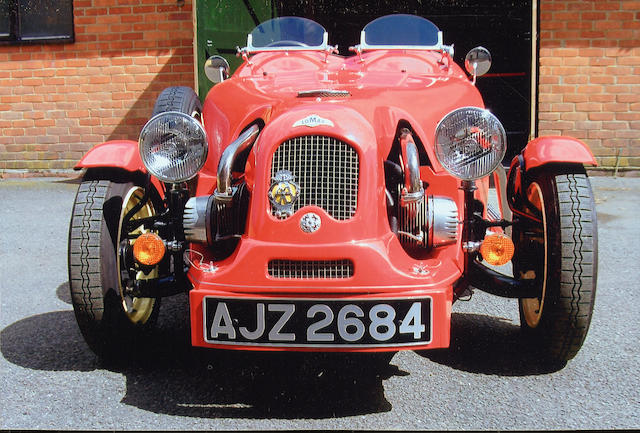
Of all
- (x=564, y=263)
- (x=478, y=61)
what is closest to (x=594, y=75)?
(x=478, y=61)

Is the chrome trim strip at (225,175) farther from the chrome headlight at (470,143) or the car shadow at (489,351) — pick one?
the car shadow at (489,351)

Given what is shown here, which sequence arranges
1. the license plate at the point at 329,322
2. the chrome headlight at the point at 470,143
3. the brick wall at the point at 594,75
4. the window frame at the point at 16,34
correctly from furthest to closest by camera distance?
the window frame at the point at 16,34 → the brick wall at the point at 594,75 → the chrome headlight at the point at 470,143 → the license plate at the point at 329,322

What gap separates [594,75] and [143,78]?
5.38 metres

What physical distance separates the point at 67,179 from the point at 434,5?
717 cm

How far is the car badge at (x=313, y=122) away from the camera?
2.78m

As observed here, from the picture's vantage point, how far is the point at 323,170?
8.96 feet

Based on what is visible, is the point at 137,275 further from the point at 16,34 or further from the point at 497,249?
the point at 16,34

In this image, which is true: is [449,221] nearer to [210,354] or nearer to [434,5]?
[210,354]

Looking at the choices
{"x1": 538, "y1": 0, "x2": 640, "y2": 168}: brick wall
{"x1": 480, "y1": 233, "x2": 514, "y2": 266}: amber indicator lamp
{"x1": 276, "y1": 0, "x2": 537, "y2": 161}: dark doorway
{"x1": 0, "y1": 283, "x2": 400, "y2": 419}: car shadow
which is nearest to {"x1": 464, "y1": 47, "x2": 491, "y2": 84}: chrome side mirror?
{"x1": 480, "y1": 233, "x2": 514, "y2": 266}: amber indicator lamp

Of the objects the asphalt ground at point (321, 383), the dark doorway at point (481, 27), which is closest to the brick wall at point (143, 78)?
the dark doorway at point (481, 27)

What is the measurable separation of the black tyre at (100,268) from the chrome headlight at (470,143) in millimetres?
1445

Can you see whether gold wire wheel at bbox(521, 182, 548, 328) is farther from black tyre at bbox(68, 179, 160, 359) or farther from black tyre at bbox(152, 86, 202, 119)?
black tyre at bbox(152, 86, 202, 119)

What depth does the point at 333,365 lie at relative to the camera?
10.4 feet

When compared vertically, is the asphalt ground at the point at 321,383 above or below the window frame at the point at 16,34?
below
